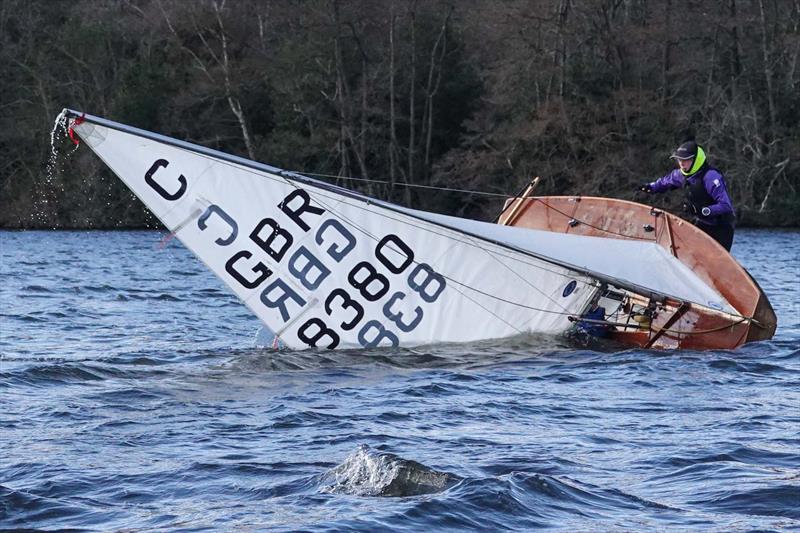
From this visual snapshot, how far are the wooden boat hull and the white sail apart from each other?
1.15 meters

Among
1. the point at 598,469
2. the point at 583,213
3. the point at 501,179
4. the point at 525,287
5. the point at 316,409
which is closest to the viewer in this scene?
the point at 598,469

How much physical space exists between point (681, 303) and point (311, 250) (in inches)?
136

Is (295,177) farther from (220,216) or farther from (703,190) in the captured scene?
(703,190)

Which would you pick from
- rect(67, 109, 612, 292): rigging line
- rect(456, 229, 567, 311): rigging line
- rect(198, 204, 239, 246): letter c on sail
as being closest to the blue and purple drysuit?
rect(456, 229, 567, 311): rigging line

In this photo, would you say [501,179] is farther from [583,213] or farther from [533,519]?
[533,519]

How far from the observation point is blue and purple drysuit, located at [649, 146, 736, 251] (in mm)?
13812

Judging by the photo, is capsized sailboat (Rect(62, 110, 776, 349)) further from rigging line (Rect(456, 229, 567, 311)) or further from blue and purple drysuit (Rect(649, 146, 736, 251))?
blue and purple drysuit (Rect(649, 146, 736, 251))

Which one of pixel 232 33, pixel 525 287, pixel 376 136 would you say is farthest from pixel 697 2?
pixel 525 287

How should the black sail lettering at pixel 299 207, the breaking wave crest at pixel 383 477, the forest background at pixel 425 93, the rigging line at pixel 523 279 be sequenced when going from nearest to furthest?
the breaking wave crest at pixel 383 477 → the black sail lettering at pixel 299 207 → the rigging line at pixel 523 279 → the forest background at pixel 425 93

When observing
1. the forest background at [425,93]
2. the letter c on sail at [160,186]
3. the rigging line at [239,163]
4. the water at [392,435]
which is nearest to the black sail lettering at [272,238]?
the rigging line at [239,163]

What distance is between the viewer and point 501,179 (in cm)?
4312

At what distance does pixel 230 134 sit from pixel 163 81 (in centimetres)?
290

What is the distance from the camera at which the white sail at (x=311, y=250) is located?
11586mm

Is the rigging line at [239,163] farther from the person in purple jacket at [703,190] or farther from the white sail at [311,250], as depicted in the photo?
the person in purple jacket at [703,190]
